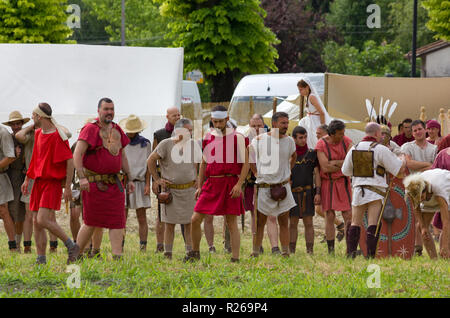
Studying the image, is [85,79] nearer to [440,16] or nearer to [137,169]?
[137,169]

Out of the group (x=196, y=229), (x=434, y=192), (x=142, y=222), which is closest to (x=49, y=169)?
(x=196, y=229)

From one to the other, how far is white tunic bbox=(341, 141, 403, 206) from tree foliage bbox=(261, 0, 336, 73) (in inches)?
1390

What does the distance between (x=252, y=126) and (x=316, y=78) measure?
28.0 feet

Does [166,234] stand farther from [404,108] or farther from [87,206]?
[404,108]

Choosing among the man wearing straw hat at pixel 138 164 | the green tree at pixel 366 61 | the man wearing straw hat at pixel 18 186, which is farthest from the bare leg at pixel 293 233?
the green tree at pixel 366 61

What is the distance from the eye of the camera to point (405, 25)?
2343 inches

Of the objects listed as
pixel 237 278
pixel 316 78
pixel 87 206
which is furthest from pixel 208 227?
pixel 316 78

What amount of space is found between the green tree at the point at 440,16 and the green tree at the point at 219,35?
16.4 ft

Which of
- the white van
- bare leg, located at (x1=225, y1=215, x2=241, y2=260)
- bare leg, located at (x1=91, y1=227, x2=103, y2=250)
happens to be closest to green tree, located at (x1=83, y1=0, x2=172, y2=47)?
the white van

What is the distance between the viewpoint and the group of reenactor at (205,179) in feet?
29.7

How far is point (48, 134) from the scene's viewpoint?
903cm

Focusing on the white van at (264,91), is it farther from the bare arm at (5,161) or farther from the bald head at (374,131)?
the bald head at (374,131)

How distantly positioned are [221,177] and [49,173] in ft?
6.08

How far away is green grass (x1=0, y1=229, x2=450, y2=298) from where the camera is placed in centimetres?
705
